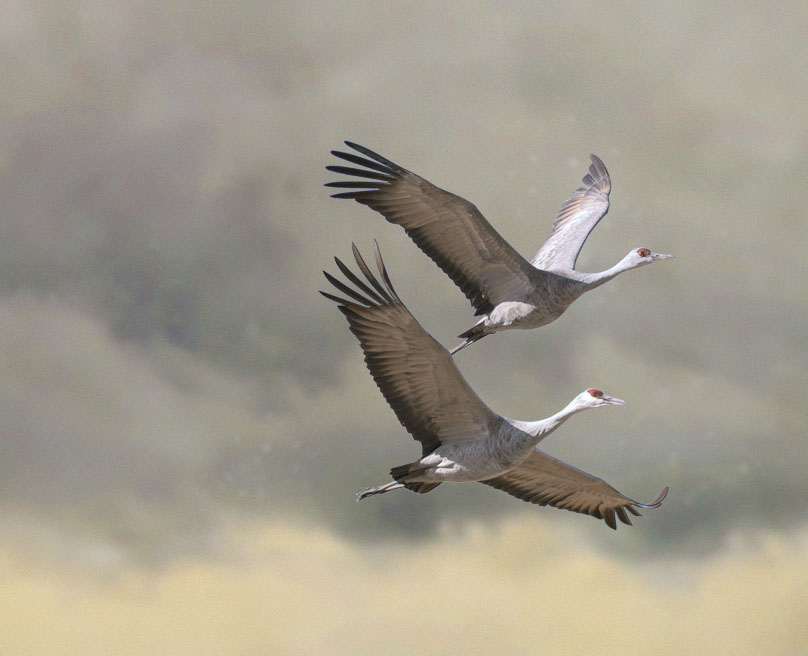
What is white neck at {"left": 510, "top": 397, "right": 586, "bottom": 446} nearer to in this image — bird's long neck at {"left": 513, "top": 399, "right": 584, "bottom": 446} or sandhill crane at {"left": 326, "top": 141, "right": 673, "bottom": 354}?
bird's long neck at {"left": 513, "top": 399, "right": 584, "bottom": 446}

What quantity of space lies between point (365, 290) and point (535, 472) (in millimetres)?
4995

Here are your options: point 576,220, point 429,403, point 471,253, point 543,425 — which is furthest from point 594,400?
point 576,220

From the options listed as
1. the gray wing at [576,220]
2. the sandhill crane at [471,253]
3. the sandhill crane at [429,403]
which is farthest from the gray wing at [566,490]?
the gray wing at [576,220]

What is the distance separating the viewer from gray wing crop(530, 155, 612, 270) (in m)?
22.5

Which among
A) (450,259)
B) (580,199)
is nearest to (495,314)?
(450,259)

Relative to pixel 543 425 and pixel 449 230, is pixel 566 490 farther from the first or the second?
pixel 449 230

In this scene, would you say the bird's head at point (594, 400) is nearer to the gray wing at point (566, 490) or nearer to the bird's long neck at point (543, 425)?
the bird's long neck at point (543, 425)

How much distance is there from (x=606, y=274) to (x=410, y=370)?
483cm

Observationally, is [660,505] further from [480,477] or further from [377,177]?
[377,177]

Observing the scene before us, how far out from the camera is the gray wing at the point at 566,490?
63.9 ft

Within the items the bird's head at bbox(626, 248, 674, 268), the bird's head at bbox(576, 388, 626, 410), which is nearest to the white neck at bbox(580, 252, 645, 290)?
the bird's head at bbox(626, 248, 674, 268)

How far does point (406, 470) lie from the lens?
17.6 metres

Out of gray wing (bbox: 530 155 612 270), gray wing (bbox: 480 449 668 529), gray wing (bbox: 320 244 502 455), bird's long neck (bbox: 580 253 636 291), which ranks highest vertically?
gray wing (bbox: 530 155 612 270)

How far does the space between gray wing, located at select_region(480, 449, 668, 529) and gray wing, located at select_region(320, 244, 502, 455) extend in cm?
218
